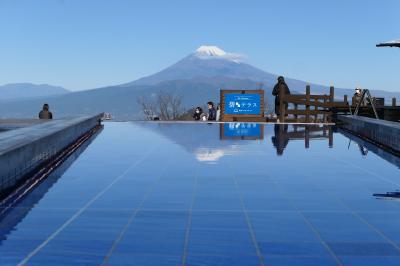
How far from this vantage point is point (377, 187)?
9.30 m

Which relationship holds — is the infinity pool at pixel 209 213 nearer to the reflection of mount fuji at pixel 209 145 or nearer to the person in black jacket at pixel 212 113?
the reflection of mount fuji at pixel 209 145

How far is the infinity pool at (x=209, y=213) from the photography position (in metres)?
5.44

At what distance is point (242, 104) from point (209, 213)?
→ 2333cm

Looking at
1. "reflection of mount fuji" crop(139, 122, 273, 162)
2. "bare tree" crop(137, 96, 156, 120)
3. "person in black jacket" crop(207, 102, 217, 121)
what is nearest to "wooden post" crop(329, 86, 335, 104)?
"person in black jacket" crop(207, 102, 217, 121)

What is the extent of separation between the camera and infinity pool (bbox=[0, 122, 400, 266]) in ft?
17.9

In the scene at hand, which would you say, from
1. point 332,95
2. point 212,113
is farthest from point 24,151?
point 332,95

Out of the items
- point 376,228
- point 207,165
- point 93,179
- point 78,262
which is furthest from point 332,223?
point 207,165

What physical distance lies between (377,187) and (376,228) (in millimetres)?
2925

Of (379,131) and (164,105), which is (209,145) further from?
(164,105)

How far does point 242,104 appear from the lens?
99.5 feet

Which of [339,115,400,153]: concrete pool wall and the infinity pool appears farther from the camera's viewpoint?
[339,115,400,153]: concrete pool wall

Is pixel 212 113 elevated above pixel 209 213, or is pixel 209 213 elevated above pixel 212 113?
pixel 212 113

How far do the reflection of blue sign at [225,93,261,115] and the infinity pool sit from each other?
56.0 feet

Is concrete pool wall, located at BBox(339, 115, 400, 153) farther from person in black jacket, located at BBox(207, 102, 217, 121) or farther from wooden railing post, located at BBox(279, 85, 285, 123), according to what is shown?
person in black jacket, located at BBox(207, 102, 217, 121)
